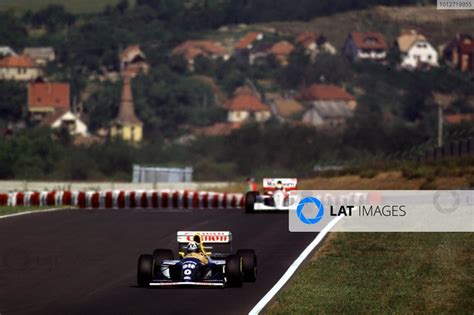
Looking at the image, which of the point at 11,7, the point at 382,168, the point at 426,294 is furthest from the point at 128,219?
the point at 11,7

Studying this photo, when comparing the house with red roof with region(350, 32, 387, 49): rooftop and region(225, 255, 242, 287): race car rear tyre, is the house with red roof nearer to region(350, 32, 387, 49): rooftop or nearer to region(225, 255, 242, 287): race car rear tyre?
region(350, 32, 387, 49): rooftop

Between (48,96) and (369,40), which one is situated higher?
(369,40)

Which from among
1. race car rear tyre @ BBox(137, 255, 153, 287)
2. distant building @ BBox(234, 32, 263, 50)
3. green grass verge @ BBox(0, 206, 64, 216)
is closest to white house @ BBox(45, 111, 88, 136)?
distant building @ BBox(234, 32, 263, 50)

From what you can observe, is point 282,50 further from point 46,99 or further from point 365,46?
point 46,99

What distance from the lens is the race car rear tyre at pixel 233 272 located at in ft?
55.0

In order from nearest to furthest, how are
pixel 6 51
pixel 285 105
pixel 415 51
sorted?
pixel 415 51
pixel 285 105
pixel 6 51

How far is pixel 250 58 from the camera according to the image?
14475cm

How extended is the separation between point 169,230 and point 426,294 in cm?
996

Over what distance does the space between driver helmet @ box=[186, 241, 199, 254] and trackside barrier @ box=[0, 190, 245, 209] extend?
18.0m

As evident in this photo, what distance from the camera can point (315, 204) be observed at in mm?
31859

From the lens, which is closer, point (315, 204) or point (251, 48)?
point (315, 204)

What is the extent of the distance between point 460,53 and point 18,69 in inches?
1806

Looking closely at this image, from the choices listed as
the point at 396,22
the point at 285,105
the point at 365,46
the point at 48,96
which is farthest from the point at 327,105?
the point at 48,96

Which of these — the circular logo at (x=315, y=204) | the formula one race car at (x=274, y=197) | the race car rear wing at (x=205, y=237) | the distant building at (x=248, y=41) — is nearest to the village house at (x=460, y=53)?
the distant building at (x=248, y=41)
